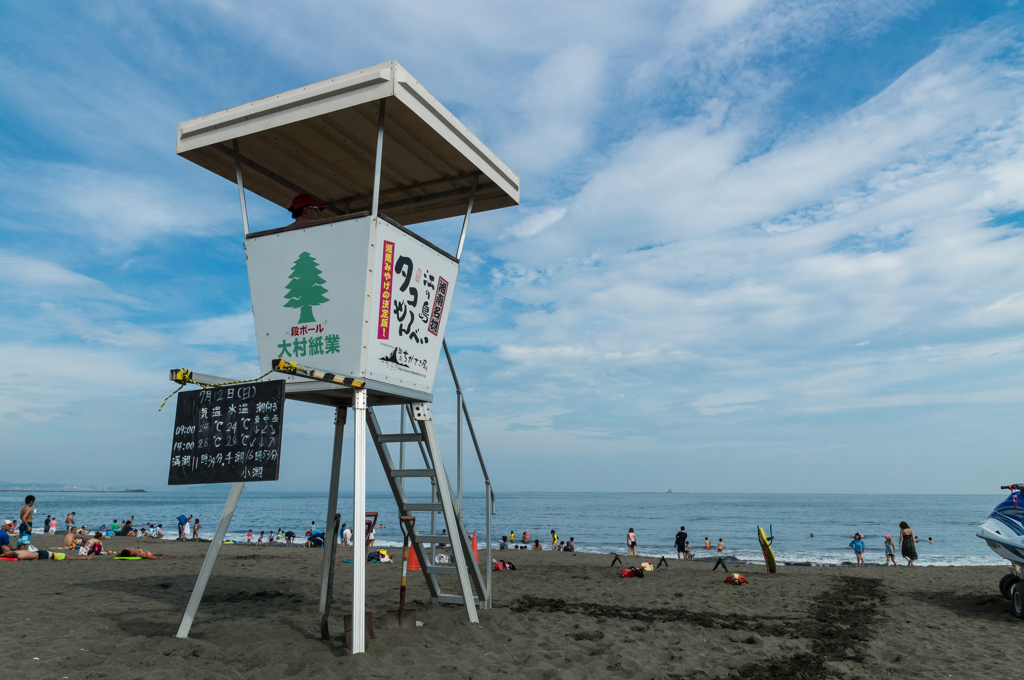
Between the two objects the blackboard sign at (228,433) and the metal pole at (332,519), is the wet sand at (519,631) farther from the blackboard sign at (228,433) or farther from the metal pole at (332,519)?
the blackboard sign at (228,433)

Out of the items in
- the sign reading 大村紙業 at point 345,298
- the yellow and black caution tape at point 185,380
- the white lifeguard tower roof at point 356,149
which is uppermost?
the white lifeguard tower roof at point 356,149

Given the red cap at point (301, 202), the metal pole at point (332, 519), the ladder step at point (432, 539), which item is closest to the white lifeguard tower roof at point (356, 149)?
the red cap at point (301, 202)

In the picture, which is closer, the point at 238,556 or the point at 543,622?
the point at 543,622

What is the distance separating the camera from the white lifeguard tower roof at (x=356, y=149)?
6.76 meters

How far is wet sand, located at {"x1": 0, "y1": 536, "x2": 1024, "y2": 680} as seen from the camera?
625 cm

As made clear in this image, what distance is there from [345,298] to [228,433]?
1881 mm

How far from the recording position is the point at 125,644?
22.0ft

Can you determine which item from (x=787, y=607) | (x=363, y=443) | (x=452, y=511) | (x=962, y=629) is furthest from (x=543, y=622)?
(x=962, y=629)

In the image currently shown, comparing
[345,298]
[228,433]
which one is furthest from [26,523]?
[345,298]

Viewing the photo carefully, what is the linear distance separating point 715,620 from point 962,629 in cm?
374

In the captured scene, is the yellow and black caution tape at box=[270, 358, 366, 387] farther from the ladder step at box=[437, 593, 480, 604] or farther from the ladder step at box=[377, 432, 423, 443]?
the ladder step at box=[437, 593, 480, 604]

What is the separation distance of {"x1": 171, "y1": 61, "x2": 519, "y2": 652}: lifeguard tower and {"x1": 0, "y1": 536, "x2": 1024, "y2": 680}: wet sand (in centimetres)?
64

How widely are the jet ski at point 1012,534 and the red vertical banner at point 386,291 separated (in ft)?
32.2

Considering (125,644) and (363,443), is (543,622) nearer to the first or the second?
(363,443)
